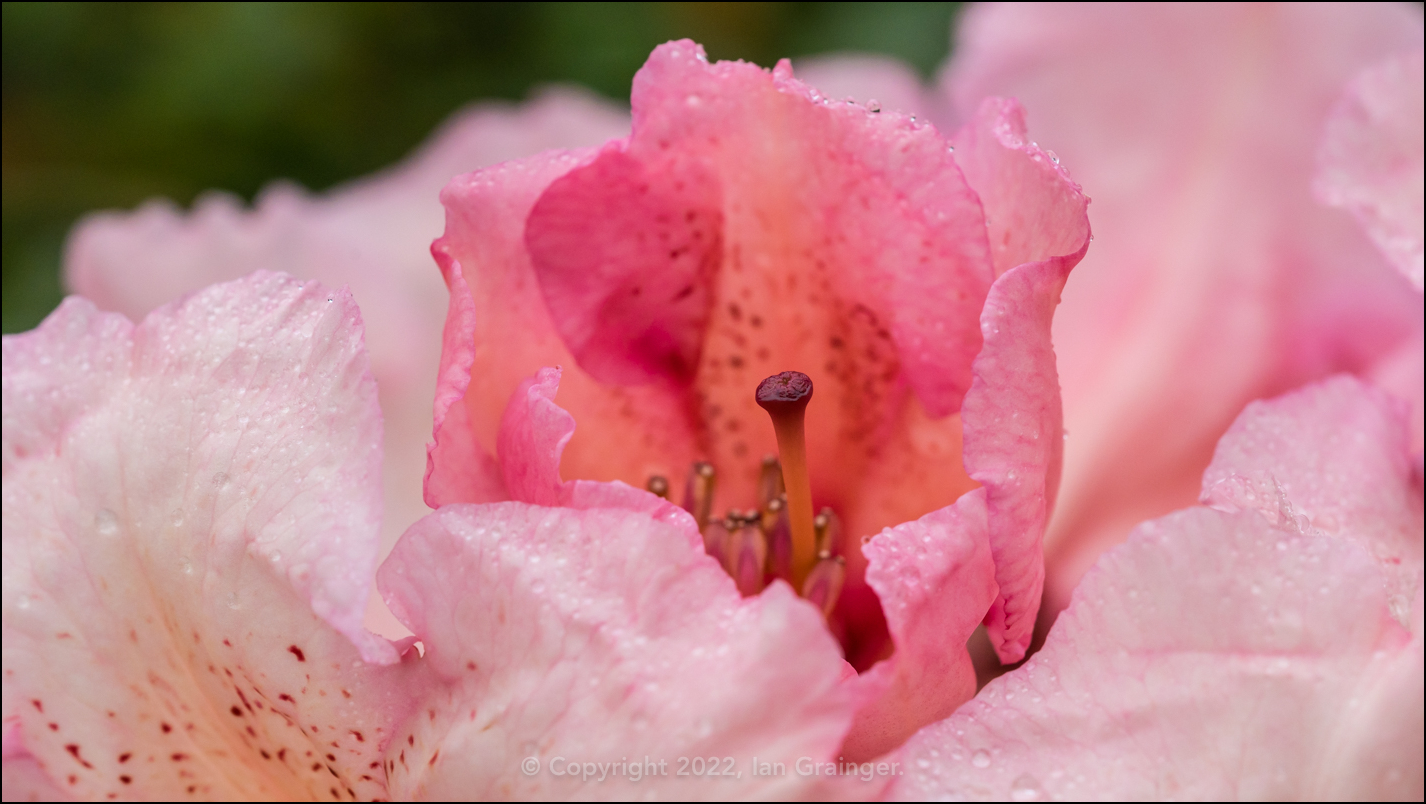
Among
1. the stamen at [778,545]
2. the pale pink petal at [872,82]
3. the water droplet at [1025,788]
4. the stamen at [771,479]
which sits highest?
the pale pink petal at [872,82]

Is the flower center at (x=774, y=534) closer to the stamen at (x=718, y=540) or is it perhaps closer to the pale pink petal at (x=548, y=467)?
the stamen at (x=718, y=540)

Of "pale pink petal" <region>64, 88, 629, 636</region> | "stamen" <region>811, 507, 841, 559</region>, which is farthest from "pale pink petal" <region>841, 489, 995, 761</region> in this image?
"pale pink petal" <region>64, 88, 629, 636</region>

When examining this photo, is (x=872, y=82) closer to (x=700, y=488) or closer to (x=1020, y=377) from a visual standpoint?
(x=700, y=488)

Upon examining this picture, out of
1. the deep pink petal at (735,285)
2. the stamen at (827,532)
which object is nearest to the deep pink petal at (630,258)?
the deep pink petal at (735,285)

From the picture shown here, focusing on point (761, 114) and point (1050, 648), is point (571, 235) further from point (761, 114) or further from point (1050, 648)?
point (1050, 648)

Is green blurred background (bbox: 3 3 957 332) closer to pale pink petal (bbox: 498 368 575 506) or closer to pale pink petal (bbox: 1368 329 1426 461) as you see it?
pale pink petal (bbox: 1368 329 1426 461)
